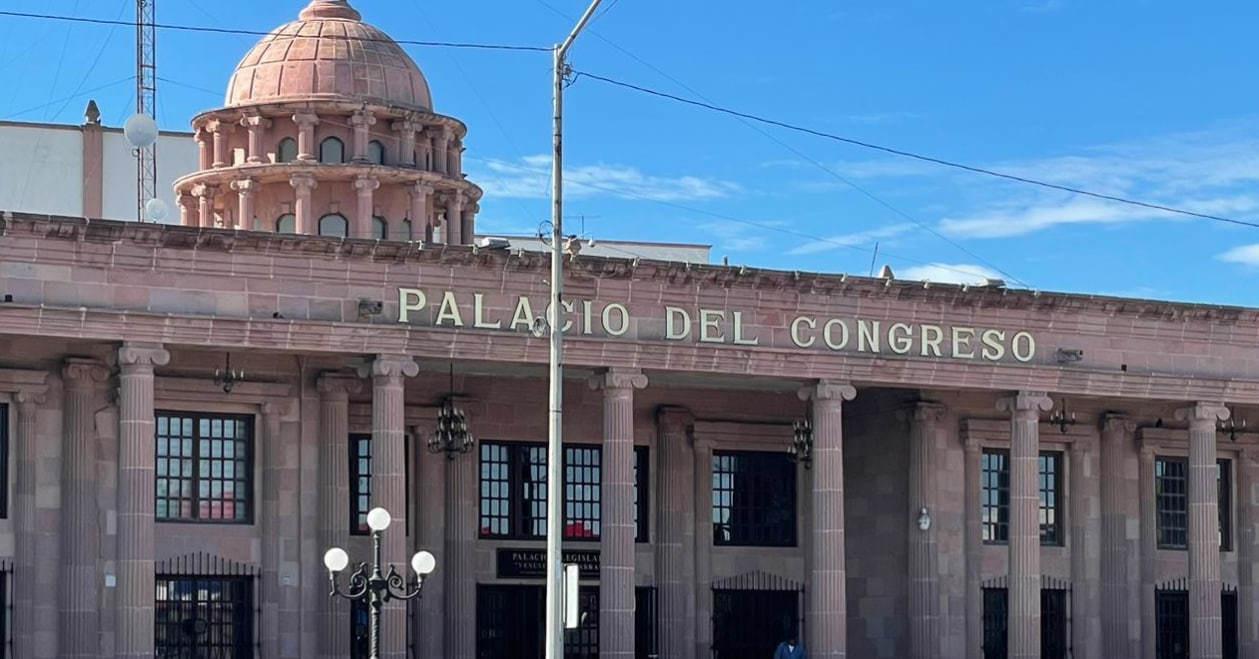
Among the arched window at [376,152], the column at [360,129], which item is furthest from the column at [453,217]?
the column at [360,129]

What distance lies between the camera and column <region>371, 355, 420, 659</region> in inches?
1489

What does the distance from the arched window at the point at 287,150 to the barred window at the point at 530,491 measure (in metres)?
13.0

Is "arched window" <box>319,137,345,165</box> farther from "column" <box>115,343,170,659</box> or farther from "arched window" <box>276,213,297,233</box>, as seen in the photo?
"column" <box>115,343,170,659</box>

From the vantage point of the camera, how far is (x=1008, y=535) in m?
45.5

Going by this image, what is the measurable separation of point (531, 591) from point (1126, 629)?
44.4 feet

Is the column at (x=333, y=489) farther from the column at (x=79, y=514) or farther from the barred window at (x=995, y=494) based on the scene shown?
the barred window at (x=995, y=494)

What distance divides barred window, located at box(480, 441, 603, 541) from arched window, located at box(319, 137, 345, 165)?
12635 millimetres

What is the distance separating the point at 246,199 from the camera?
53594 mm

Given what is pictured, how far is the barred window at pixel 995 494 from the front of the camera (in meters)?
47.8

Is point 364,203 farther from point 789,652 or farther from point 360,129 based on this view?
point 789,652

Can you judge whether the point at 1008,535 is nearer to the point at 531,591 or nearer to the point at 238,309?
the point at 531,591

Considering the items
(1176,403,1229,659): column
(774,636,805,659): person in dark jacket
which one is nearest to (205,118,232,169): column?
(774,636,805,659): person in dark jacket

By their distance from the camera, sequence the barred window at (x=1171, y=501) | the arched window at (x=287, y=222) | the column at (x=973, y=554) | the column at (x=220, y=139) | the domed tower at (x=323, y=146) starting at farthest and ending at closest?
the arched window at (x=287, y=222), the column at (x=220, y=139), the domed tower at (x=323, y=146), the barred window at (x=1171, y=501), the column at (x=973, y=554)

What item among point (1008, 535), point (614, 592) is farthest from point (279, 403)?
point (1008, 535)
